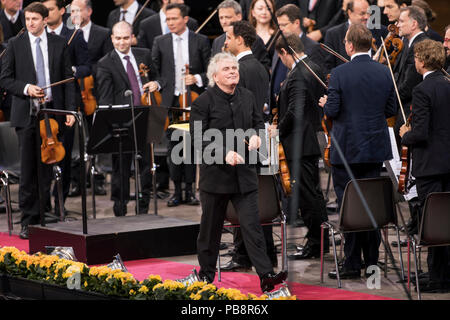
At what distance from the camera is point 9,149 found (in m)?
7.67

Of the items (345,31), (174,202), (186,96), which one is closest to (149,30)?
(186,96)

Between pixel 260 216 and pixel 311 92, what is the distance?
109 cm

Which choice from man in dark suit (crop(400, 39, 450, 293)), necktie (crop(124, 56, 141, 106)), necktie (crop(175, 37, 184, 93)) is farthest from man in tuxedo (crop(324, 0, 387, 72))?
man in dark suit (crop(400, 39, 450, 293))

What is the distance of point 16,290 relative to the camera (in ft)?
16.6

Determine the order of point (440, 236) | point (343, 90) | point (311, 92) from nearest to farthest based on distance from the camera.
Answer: point (440, 236) → point (343, 90) → point (311, 92)

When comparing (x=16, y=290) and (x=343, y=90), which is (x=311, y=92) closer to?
(x=343, y=90)

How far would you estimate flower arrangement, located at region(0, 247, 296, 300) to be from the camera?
4344mm

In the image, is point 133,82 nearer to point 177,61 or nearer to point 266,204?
point 177,61

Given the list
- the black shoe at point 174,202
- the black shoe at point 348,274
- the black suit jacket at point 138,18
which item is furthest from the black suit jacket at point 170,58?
the black shoe at point 348,274

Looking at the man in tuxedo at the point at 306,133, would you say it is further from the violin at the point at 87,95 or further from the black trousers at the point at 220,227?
the violin at the point at 87,95

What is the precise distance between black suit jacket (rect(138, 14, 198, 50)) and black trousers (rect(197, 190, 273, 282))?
4219 millimetres

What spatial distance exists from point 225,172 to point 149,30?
4.34 meters

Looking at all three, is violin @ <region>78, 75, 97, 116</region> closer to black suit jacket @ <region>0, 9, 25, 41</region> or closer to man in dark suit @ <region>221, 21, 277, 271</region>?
black suit jacket @ <region>0, 9, 25, 41</region>
